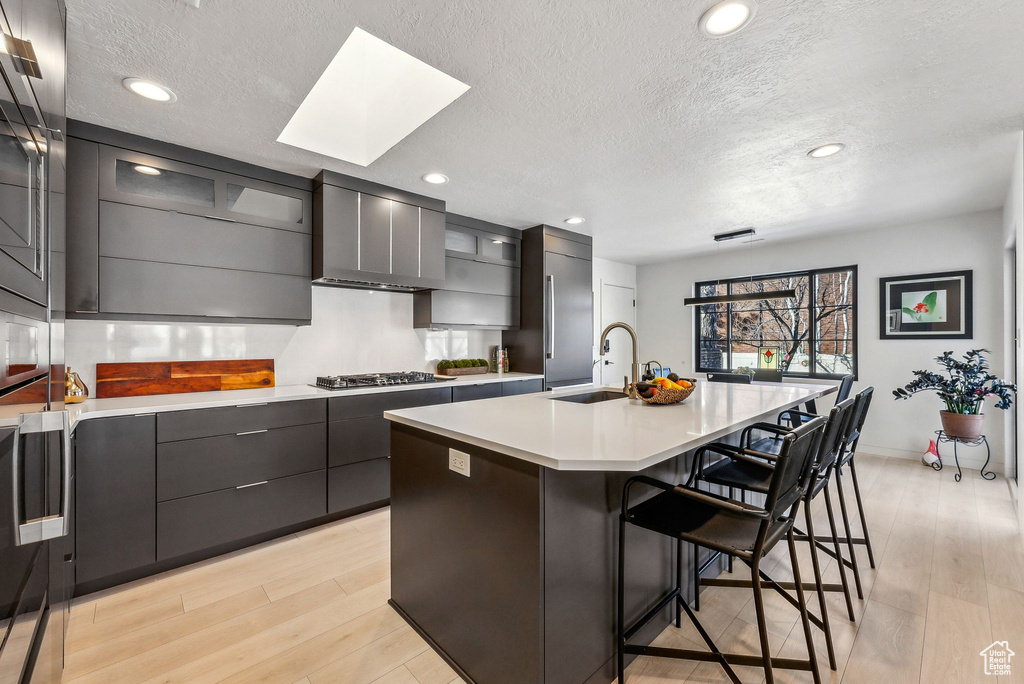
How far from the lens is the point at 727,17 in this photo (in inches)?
61.8

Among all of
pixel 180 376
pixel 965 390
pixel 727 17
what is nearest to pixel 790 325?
pixel 965 390

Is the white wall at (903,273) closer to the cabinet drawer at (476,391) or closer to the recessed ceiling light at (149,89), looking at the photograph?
the cabinet drawer at (476,391)

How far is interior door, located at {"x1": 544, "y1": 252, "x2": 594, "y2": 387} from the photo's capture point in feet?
14.6

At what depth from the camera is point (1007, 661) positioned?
5.47 ft

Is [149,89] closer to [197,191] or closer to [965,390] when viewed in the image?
[197,191]

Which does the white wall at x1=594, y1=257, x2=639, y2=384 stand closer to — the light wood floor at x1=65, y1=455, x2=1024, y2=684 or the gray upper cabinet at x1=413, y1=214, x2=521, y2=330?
the gray upper cabinet at x1=413, y1=214, x2=521, y2=330

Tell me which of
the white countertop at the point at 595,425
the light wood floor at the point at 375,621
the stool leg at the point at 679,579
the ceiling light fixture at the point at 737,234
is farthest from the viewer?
the ceiling light fixture at the point at 737,234

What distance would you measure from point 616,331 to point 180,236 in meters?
5.10

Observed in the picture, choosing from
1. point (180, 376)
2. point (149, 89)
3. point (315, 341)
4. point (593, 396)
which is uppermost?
point (149, 89)

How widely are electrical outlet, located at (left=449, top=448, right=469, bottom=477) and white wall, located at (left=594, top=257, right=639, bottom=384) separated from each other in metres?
4.54

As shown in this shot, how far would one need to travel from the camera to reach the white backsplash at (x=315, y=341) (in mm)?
2604

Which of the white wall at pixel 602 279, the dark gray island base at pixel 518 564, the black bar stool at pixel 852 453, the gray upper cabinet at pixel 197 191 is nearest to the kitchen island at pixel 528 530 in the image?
the dark gray island base at pixel 518 564

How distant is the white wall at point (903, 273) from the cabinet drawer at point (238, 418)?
5.25 metres

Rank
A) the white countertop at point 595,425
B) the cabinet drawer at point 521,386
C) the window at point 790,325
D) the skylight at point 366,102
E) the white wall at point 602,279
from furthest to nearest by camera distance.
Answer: the white wall at point 602,279, the window at point 790,325, the cabinet drawer at point 521,386, the skylight at point 366,102, the white countertop at point 595,425
